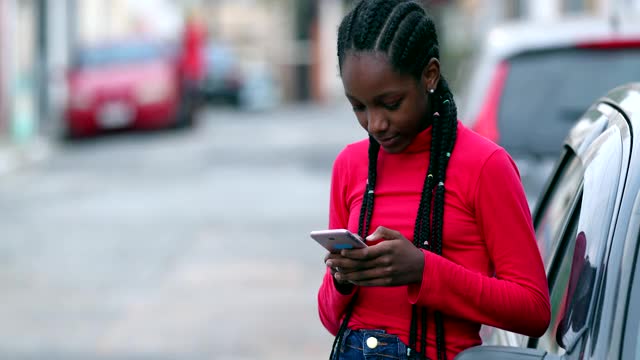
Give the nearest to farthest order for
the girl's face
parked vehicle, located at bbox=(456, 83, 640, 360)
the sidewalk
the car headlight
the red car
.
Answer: parked vehicle, located at bbox=(456, 83, 640, 360) < the girl's face < the sidewalk < the red car < the car headlight

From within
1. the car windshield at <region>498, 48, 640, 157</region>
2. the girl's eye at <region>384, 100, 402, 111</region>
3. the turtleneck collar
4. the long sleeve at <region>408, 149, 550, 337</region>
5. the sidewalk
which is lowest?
the sidewalk

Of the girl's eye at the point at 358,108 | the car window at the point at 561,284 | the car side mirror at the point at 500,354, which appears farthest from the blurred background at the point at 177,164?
the car side mirror at the point at 500,354

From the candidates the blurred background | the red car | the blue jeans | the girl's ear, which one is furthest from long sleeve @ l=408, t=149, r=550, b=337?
the red car

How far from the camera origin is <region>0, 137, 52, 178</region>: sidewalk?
20.1 meters

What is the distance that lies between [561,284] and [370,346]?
26.1 inches

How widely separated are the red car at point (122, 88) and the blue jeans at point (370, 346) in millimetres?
22520

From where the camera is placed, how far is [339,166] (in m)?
2.89

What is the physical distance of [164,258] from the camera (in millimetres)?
11227

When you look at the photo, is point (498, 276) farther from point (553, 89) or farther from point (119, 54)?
point (119, 54)

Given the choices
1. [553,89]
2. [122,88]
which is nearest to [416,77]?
[553,89]

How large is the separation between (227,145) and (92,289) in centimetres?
1468

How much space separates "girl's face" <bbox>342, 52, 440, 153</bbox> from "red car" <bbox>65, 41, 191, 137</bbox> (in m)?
22.5

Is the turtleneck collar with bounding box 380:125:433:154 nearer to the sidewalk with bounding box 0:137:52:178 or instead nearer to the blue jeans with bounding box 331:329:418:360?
the blue jeans with bounding box 331:329:418:360

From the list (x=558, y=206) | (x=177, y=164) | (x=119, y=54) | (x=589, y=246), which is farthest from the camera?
(x=119, y=54)
